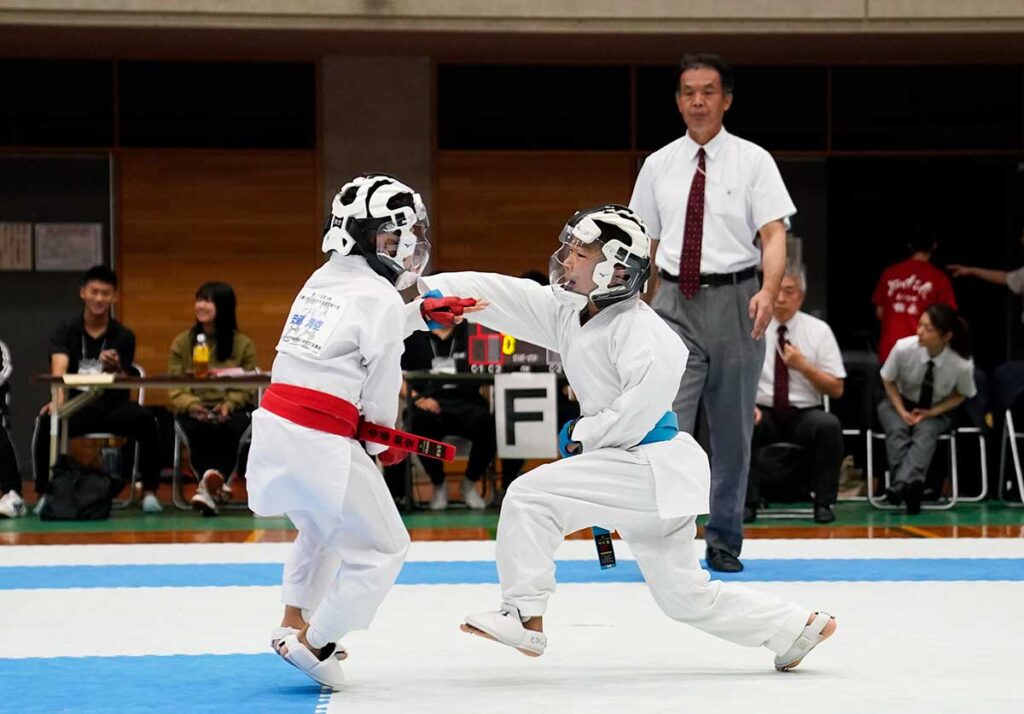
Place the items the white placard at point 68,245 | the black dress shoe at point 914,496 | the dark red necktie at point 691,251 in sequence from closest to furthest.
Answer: the dark red necktie at point 691,251, the black dress shoe at point 914,496, the white placard at point 68,245

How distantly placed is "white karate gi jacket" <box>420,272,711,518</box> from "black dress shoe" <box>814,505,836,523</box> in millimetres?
4063

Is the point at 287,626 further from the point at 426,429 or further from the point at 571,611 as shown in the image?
the point at 426,429

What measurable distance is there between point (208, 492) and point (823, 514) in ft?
11.1

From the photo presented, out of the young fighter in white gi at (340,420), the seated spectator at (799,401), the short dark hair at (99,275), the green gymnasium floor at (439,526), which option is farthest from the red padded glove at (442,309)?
the short dark hair at (99,275)

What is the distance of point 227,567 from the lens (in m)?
6.05

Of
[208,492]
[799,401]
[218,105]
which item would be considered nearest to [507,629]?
[799,401]

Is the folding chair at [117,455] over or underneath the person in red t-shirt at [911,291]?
underneath

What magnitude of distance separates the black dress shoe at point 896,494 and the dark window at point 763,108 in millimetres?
3263

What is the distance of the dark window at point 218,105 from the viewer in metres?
10.6

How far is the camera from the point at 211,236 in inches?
424

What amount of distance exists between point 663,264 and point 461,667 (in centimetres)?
223

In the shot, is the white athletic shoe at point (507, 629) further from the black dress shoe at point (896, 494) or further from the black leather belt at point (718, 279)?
the black dress shoe at point (896, 494)

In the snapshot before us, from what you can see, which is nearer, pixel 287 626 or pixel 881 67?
pixel 287 626

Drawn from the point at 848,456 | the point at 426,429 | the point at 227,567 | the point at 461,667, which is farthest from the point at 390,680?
the point at 848,456
